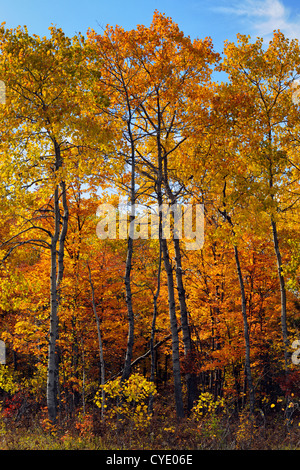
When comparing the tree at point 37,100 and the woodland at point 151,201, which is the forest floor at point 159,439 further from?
the tree at point 37,100

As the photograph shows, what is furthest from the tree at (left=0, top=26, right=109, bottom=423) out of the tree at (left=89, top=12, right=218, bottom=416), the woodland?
the tree at (left=89, top=12, right=218, bottom=416)

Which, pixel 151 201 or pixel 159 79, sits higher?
pixel 159 79

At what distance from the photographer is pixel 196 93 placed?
44.5 ft

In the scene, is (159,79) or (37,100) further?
(159,79)

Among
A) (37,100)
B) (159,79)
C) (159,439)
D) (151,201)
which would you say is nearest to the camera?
(159,439)

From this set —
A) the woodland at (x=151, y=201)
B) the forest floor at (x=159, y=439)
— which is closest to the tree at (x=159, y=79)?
the woodland at (x=151, y=201)

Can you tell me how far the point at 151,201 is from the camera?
55.0 ft

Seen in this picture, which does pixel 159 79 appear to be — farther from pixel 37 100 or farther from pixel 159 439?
pixel 159 439

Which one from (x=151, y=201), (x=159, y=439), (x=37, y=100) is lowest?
(x=159, y=439)

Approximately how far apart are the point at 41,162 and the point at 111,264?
27.6 ft

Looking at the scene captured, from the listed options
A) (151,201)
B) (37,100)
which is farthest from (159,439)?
(151,201)

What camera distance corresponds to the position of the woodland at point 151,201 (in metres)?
9.85

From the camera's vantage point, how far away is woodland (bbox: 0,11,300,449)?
32.3 feet
